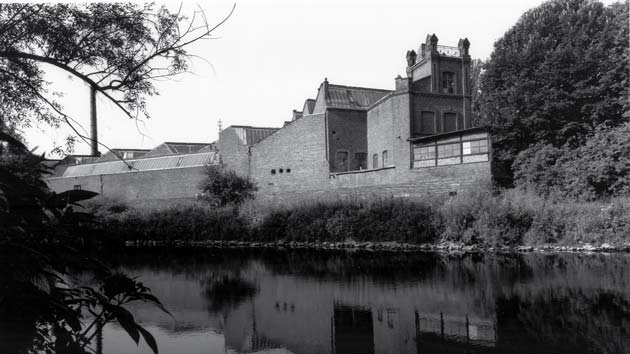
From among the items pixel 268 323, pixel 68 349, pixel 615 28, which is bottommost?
pixel 268 323

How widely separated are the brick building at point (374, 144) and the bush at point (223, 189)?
11.5 ft

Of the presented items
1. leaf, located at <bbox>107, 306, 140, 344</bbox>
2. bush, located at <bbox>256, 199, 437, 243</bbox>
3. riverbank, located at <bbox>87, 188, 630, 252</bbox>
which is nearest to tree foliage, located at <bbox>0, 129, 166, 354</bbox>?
leaf, located at <bbox>107, 306, 140, 344</bbox>

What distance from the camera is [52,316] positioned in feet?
7.82

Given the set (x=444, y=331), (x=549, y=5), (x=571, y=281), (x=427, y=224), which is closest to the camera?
(x=444, y=331)

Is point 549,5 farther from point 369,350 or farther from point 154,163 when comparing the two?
point 154,163

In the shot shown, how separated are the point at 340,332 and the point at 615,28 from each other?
872 inches

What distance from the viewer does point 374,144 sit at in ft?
101

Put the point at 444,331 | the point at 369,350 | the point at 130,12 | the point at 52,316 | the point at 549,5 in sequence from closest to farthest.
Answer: the point at 52,316 → the point at 130,12 → the point at 369,350 → the point at 444,331 → the point at 549,5

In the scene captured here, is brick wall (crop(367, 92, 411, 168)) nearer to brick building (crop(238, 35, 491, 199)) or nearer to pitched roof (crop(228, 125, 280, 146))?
brick building (crop(238, 35, 491, 199))

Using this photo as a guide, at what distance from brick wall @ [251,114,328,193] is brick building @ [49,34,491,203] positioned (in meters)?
0.06

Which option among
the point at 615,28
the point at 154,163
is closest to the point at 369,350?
the point at 615,28

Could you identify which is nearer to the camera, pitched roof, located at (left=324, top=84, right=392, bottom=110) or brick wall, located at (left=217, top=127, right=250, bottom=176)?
pitched roof, located at (left=324, top=84, right=392, bottom=110)

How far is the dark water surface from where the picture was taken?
684 centimetres

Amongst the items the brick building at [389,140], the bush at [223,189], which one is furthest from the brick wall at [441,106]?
the bush at [223,189]
